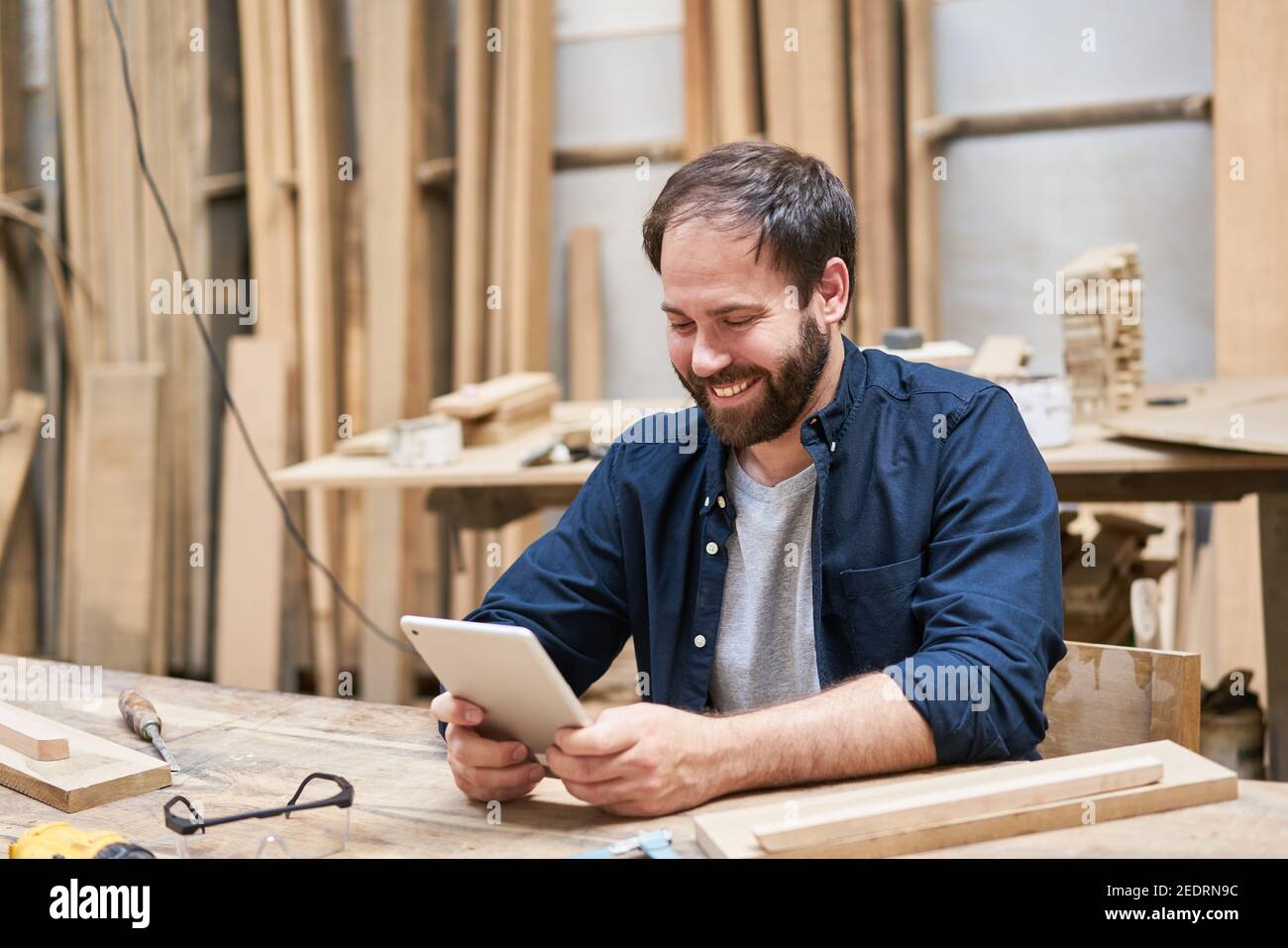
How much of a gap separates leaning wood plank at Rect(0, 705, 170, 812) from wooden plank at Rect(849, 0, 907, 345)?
9.95 feet

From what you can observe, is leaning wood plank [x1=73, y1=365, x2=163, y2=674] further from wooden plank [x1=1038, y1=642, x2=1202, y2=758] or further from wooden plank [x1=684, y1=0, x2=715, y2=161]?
wooden plank [x1=1038, y1=642, x2=1202, y2=758]

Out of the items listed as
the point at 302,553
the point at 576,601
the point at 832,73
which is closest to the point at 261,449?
the point at 302,553

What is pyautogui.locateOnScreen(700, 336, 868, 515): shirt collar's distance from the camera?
1969 mm

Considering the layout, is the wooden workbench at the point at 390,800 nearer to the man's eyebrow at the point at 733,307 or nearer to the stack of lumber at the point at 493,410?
the man's eyebrow at the point at 733,307

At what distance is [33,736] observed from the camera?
5.63 ft

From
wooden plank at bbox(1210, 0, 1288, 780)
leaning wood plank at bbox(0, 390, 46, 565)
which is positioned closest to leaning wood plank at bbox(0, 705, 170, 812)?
wooden plank at bbox(1210, 0, 1288, 780)

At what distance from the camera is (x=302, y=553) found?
5098 millimetres

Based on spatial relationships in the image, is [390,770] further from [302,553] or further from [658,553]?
[302,553]

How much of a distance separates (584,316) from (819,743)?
11.5 ft

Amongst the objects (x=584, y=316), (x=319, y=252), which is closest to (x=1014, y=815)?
(x=584, y=316)

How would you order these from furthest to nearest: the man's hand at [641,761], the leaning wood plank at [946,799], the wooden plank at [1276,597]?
the wooden plank at [1276,597] < the man's hand at [641,761] < the leaning wood plank at [946,799]

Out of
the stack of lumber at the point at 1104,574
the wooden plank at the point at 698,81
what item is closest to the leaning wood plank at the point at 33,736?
the stack of lumber at the point at 1104,574

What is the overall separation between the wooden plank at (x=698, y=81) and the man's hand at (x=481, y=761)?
3263mm

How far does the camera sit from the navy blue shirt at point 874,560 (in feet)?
5.34
